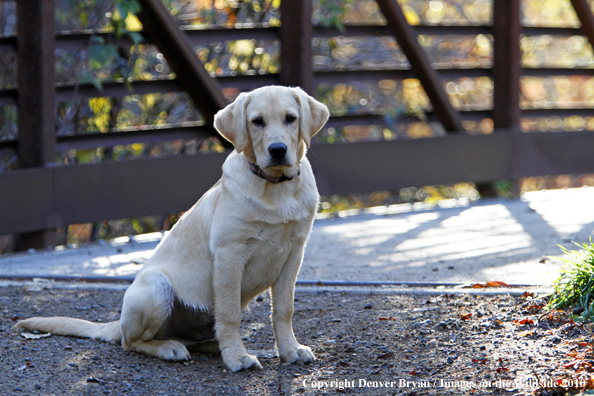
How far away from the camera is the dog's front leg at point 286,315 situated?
128 inches

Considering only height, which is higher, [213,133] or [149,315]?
[213,133]

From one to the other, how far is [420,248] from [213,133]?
2.39m

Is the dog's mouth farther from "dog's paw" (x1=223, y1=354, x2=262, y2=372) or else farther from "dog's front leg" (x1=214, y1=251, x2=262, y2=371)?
"dog's paw" (x1=223, y1=354, x2=262, y2=372)

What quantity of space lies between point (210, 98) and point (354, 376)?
3.97 metres

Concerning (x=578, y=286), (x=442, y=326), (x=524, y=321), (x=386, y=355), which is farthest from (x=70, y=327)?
(x=578, y=286)

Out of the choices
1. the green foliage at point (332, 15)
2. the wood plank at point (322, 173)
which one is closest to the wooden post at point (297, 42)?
the green foliage at point (332, 15)

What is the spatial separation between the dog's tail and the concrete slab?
1.29m

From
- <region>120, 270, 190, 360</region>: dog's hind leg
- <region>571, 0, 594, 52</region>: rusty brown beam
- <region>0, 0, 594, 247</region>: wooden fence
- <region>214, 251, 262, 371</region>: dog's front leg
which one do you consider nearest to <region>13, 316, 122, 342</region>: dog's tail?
<region>120, 270, 190, 360</region>: dog's hind leg

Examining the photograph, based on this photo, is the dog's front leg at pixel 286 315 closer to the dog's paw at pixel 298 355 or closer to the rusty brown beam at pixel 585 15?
the dog's paw at pixel 298 355

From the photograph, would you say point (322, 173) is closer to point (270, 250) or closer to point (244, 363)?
point (270, 250)

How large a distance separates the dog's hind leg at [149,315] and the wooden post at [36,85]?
2661 mm

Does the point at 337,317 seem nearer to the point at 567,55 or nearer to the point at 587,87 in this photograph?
the point at 567,55

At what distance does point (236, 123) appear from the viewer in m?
3.31

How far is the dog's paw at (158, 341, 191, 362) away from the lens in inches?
132
